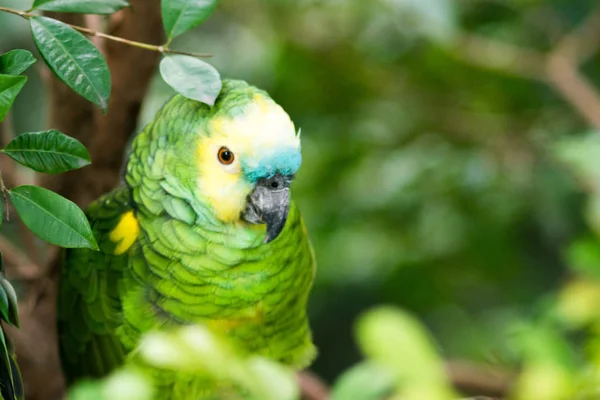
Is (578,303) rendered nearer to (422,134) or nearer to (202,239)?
(202,239)

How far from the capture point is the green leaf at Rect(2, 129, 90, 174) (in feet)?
1.86

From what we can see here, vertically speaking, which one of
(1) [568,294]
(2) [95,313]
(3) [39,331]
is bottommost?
(3) [39,331]

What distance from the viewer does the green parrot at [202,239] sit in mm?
782

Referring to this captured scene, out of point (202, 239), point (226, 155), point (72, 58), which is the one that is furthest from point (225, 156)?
point (72, 58)

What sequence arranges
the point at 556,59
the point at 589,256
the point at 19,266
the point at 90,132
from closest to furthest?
the point at 589,256
the point at 90,132
the point at 19,266
the point at 556,59

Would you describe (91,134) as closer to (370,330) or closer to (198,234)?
(198,234)

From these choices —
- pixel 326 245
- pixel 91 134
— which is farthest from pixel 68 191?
pixel 326 245

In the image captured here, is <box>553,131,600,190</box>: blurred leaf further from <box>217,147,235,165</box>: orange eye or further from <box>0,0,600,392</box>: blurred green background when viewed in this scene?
<box>0,0,600,392</box>: blurred green background

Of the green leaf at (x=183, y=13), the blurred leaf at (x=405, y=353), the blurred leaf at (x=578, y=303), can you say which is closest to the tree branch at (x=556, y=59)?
the blurred leaf at (x=578, y=303)

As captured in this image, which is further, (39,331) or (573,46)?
(573,46)

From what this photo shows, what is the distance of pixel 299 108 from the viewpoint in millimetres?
1670

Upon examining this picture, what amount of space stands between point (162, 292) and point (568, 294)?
1.78 ft

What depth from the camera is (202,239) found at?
85cm

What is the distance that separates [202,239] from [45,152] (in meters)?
0.30
